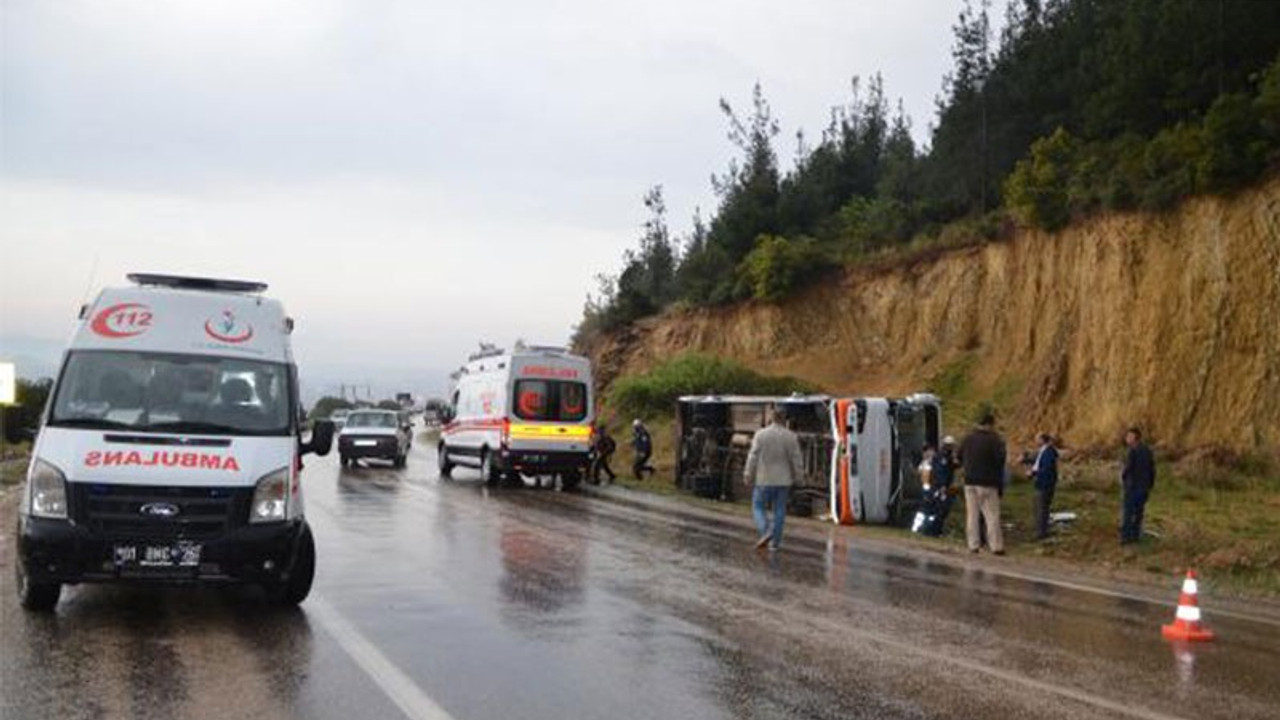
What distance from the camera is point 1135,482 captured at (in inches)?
678

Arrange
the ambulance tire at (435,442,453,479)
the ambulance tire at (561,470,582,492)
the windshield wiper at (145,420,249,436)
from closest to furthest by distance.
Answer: the windshield wiper at (145,420,249,436) → the ambulance tire at (561,470,582,492) → the ambulance tire at (435,442,453,479)

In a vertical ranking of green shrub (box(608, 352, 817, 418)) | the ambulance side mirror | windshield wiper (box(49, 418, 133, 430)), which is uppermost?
green shrub (box(608, 352, 817, 418))

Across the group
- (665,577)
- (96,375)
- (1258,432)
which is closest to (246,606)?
(96,375)

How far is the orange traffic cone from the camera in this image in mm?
9594

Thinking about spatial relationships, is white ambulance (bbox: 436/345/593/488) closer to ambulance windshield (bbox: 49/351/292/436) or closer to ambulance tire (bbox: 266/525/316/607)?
ambulance windshield (bbox: 49/351/292/436)

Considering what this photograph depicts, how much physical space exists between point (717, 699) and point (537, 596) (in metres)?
3.97

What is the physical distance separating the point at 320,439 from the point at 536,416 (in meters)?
16.3

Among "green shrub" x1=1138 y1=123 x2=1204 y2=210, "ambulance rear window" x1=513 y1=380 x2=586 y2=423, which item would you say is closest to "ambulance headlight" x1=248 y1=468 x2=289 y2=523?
"ambulance rear window" x1=513 y1=380 x2=586 y2=423

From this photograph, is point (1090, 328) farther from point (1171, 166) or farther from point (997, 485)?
point (997, 485)

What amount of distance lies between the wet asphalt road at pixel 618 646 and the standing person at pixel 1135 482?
436 centimetres

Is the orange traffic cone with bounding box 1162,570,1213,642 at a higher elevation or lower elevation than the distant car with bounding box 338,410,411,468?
lower

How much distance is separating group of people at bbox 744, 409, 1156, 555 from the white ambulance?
9248mm

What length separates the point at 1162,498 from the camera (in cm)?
2472

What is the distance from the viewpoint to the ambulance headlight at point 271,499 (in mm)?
9117
